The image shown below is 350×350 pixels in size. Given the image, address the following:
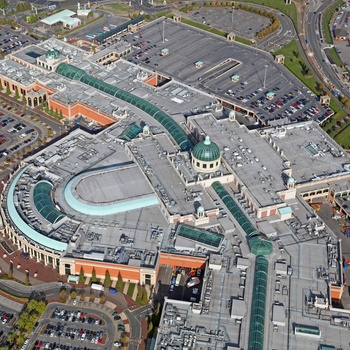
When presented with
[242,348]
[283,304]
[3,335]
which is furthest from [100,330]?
[283,304]

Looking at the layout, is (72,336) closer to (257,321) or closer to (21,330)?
(21,330)

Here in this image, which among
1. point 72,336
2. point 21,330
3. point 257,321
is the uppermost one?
point 257,321

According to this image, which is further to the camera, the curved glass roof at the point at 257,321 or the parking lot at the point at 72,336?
the parking lot at the point at 72,336

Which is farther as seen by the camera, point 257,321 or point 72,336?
point 72,336

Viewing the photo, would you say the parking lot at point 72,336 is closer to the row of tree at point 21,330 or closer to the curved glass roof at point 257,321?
the row of tree at point 21,330

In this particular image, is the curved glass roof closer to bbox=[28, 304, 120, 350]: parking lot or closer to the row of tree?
bbox=[28, 304, 120, 350]: parking lot

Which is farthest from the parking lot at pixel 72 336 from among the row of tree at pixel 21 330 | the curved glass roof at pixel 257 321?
the curved glass roof at pixel 257 321

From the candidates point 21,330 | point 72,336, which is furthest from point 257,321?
point 21,330

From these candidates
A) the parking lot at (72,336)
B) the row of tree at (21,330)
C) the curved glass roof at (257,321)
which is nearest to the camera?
the curved glass roof at (257,321)

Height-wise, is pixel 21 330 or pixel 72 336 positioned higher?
pixel 21 330

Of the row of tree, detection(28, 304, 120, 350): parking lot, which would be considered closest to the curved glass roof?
detection(28, 304, 120, 350): parking lot

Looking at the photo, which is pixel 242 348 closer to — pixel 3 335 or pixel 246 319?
pixel 246 319
